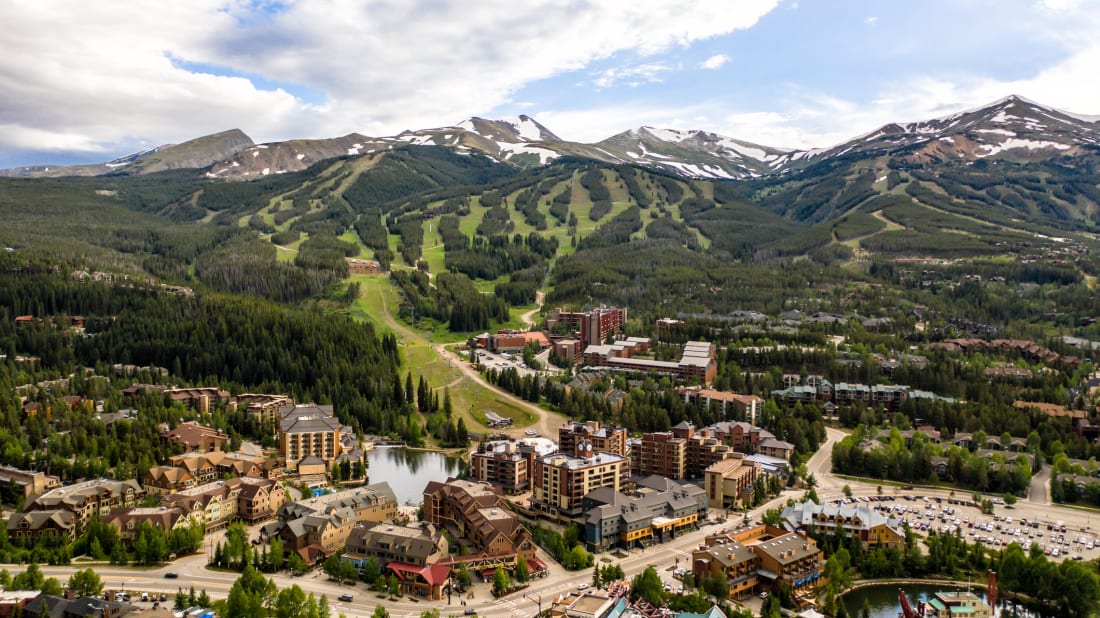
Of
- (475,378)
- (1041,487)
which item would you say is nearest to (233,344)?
(475,378)

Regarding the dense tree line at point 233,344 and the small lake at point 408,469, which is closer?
the small lake at point 408,469

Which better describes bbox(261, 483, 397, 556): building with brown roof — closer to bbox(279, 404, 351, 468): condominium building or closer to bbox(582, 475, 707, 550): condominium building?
bbox(279, 404, 351, 468): condominium building

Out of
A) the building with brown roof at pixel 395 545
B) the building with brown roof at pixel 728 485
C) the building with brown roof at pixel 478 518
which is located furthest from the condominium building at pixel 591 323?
the building with brown roof at pixel 395 545

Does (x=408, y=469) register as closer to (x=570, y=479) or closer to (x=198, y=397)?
(x=570, y=479)

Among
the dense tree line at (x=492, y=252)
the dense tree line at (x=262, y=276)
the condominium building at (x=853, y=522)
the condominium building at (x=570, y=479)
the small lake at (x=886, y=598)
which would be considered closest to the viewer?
the small lake at (x=886, y=598)

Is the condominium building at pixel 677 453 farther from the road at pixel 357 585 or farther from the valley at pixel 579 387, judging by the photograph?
the road at pixel 357 585
